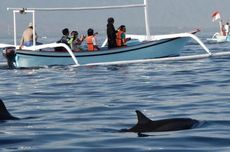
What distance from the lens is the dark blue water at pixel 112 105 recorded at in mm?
9258

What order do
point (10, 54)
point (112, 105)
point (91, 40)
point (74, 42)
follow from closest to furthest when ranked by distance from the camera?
1. point (112, 105)
2. point (10, 54)
3. point (91, 40)
4. point (74, 42)

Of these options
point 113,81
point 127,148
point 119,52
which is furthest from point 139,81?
point 127,148

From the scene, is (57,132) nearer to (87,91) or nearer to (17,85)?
(87,91)

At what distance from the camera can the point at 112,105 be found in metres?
14.4

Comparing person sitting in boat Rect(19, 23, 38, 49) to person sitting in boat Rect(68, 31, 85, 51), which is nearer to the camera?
person sitting in boat Rect(68, 31, 85, 51)

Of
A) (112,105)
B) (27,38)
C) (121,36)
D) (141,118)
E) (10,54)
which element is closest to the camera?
(141,118)

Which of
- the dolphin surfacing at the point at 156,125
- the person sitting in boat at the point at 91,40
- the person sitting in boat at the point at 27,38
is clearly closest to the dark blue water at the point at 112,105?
the dolphin surfacing at the point at 156,125

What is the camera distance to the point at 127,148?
879cm

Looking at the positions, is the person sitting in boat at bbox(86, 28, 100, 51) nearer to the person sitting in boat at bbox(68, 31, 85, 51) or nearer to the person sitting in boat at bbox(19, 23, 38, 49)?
the person sitting in boat at bbox(68, 31, 85, 51)

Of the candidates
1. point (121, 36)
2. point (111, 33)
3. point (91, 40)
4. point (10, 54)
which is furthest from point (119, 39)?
point (10, 54)

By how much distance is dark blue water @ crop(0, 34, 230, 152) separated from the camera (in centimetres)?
926

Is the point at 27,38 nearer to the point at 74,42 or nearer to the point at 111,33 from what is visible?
the point at 74,42

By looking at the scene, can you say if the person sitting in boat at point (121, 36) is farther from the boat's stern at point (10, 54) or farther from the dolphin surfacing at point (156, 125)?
the dolphin surfacing at point (156, 125)

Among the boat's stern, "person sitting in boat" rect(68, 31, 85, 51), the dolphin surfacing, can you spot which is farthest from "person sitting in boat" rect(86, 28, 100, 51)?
the dolphin surfacing
